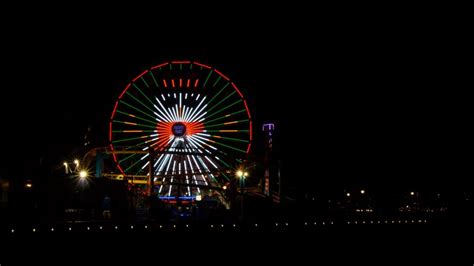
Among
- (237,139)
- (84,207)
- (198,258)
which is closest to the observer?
(198,258)

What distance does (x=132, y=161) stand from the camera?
30.1 m

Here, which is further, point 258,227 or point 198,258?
point 258,227

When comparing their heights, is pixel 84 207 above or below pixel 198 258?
above

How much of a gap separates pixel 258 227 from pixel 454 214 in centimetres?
1032

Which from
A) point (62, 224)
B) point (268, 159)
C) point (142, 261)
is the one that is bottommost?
point (142, 261)

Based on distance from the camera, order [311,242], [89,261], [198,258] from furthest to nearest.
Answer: [311,242] < [198,258] < [89,261]

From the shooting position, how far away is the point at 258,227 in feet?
55.4

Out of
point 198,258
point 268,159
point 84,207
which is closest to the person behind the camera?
point 198,258

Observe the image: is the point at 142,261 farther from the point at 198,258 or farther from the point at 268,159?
the point at 268,159

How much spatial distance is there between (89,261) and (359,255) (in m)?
7.49

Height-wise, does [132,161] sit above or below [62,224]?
above

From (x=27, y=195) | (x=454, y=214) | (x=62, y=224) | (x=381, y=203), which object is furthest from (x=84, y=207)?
(x=381, y=203)

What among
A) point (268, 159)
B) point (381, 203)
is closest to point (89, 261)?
point (268, 159)

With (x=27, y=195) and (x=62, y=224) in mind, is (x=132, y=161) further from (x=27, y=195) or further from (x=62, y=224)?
(x=62, y=224)
